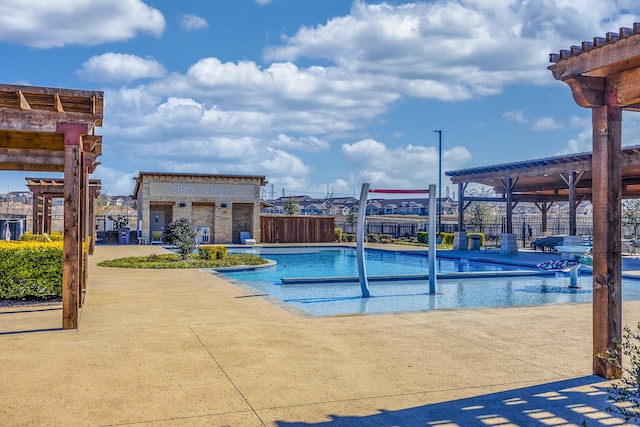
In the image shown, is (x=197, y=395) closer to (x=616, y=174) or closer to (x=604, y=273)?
(x=604, y=273)

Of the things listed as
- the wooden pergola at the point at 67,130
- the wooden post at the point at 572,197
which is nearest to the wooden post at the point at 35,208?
the wooden pergola at the point at 67,130

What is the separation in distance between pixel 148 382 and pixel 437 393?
2439mm

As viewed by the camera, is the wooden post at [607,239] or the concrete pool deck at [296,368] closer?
the concrete pool deck at [296,368]

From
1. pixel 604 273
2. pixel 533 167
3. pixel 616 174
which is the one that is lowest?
pixel 604 273

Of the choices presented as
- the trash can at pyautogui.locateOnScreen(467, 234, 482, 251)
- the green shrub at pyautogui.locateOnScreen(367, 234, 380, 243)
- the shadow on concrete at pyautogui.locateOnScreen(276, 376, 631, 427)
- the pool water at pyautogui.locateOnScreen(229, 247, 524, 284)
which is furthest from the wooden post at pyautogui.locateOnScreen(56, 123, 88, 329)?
the green shrub at pyautogui.locateOnScreen(367, 234, 380, 243)

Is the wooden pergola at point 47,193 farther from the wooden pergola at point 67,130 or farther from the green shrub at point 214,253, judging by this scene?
the wooden pergola at point 67,130

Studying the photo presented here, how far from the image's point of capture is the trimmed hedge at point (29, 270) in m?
8.88

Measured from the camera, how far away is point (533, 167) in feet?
76.1

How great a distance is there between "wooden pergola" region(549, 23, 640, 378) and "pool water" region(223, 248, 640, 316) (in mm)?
4318

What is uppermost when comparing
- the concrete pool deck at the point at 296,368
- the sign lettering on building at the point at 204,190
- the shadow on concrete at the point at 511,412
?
the sign lettering on building at the point at 204,190

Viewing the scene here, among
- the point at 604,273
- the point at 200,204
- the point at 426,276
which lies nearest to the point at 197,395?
the point at 604,273

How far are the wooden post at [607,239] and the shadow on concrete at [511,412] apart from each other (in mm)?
567

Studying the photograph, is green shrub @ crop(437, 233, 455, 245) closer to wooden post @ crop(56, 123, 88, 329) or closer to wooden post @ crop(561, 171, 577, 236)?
wooden post @ crop(561, 171, 577, 236)

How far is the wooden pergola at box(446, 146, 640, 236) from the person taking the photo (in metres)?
20.8
